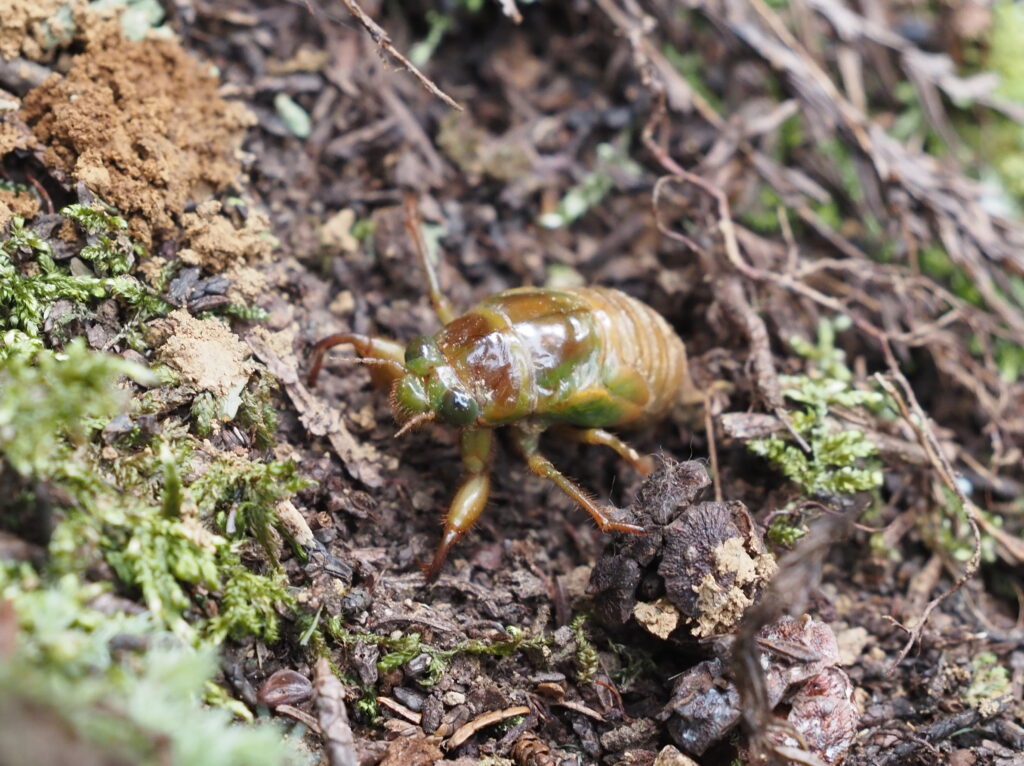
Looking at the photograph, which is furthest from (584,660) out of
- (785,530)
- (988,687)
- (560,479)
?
(988,687)

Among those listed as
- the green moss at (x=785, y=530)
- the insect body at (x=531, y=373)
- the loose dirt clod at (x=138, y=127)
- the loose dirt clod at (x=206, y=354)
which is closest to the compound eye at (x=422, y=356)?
the insect body at (x=531, y=373)

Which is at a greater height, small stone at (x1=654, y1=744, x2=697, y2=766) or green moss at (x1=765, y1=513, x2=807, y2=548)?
green moss at (x1=765, y1=513, x2=807, y2=548)

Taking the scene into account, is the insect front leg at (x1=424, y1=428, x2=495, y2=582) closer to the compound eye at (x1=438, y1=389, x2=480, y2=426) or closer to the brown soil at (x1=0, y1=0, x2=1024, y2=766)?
the brown soil at (x1=0, y1=0, x2=1024, y2=766)

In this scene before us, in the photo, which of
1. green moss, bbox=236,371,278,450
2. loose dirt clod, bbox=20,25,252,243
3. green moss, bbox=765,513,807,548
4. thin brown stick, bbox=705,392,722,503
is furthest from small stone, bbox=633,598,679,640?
loose dirt clod, bbox=20,25,252,243

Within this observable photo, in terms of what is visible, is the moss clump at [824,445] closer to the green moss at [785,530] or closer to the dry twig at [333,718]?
the green moss at [785,530]

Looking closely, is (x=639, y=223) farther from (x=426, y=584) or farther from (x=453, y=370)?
(x=426, y=584)

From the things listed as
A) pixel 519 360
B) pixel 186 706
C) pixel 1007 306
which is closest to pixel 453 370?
pixel 519 360
